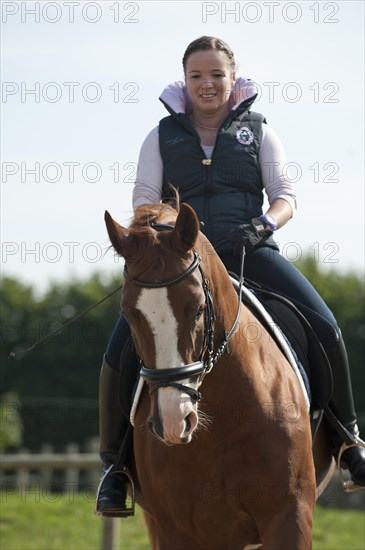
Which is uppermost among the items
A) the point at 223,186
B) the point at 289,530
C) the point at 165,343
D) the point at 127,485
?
the point at 223,186

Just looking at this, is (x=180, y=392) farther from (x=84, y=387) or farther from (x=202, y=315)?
(x=84, y=387)

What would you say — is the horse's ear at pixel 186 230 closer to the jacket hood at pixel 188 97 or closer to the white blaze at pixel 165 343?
the white blaze at pixel 165 343

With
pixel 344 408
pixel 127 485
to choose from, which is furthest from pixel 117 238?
pixel 344 408

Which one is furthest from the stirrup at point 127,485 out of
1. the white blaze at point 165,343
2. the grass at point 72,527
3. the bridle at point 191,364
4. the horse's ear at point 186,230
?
the grass at point 72,527

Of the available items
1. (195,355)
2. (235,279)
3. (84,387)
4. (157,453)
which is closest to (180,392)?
(195,355)

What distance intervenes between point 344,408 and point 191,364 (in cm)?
202

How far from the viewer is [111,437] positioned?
22.0 ft

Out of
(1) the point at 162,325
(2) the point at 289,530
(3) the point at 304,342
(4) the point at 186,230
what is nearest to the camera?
(1) the point at 162,325

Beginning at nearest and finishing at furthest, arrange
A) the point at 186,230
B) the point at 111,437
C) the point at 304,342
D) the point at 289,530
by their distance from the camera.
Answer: the point at 186,230
the point at 289,530
the point at 304,342
the point at 111,437

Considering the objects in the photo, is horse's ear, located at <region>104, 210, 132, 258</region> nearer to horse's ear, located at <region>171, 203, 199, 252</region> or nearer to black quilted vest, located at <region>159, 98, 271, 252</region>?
horse's ear, located at <region>171, 203, 199, 252</region>

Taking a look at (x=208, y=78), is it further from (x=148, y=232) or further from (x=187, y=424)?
(x=187, y=424)

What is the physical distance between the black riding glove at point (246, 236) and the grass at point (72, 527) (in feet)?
20.7

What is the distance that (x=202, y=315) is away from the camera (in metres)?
5.18

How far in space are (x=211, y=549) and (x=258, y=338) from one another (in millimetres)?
1213
